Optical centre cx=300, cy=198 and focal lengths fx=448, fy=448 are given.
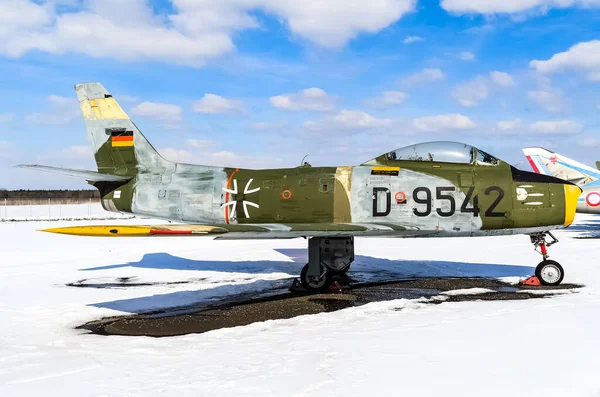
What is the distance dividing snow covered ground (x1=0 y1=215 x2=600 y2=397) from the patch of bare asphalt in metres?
0.42

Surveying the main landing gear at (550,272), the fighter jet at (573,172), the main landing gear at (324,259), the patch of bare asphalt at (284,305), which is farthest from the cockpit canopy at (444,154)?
the fighter jet at (573,172)

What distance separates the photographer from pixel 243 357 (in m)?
5.39

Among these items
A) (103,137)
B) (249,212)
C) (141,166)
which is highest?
(103,137)

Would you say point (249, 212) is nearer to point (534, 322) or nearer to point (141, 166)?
point (141, 166)

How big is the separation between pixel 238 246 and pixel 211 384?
14137mm

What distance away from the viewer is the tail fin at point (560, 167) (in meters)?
25.3

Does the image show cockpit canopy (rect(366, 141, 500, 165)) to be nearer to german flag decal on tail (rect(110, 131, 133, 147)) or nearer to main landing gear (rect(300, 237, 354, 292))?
main landing gear (rect(300, 237, 354, 292))

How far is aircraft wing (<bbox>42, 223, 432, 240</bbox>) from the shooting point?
689 cm

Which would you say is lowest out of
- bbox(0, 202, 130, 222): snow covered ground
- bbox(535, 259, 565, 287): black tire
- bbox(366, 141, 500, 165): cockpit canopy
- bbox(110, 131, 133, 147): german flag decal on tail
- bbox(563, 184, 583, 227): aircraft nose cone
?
bbox(535, 259, 565, 287): black tire

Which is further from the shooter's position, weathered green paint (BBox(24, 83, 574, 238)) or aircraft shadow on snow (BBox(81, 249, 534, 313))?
weathered green paint (BBox(24, 83, 574, 238))

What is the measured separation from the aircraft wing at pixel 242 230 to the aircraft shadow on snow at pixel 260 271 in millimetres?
1851

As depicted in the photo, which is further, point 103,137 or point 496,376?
point 103,137

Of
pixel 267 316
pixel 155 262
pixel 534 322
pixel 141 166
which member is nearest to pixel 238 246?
pixel 155 262

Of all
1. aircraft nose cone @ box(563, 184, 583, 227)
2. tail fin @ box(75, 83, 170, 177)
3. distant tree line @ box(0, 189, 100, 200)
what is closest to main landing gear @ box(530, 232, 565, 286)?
aircraft nose cone @ box(563, 184, 583, 227)
